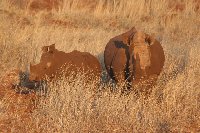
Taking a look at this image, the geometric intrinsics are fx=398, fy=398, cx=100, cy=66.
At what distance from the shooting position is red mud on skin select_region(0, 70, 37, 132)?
5.13 metres

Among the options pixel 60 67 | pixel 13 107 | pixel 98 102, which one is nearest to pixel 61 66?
pixel 60 67

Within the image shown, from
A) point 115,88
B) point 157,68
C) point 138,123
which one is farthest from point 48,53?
point 138,123

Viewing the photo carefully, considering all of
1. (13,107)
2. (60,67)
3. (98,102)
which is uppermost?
(60,67)

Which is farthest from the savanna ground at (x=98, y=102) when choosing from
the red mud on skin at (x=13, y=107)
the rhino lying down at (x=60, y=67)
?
the rhino lying down at (x=60, y=67)

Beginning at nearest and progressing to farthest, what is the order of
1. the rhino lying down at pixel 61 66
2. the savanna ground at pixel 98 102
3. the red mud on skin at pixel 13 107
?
the savanna ground at pixel 98 102, the red mud on skin at pixel 13 107, the rhino lying down at pixel 61 66

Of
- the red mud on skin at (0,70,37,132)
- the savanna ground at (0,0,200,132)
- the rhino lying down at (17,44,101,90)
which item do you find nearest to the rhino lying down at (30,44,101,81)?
the rhino lying down at (17,44,101,90)

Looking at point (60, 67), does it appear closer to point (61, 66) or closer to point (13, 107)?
point (61, 66)

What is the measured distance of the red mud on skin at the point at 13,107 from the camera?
513 centimetres

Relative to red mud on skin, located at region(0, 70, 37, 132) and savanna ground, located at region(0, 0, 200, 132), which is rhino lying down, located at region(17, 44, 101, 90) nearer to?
savanna ground, located at region(0, 0, 200, 132)

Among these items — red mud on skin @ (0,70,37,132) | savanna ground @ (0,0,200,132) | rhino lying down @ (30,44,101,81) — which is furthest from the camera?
rhino lying down @ (30,44,101,81)

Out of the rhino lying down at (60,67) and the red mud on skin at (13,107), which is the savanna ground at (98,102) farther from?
→ the rhino lying down at (60,67)

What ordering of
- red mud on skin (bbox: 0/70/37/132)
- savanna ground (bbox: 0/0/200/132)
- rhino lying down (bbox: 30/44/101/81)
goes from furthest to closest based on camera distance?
rhino lying down (bbox: 30/44/101/81) < red mud on skin (bbox: 0/70/37/132) < savanna ground (bbox: 0/0/200/132)

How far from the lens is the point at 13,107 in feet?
19.2

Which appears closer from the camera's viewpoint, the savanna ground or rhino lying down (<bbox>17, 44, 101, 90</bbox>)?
the savanna ground
